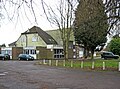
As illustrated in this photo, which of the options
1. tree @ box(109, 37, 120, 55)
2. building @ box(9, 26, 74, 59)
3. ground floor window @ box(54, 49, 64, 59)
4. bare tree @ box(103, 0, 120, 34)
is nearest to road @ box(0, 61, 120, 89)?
bare tree @ box(103, 0, 120, 34)

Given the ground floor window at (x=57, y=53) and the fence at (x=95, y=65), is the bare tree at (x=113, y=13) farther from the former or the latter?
the ground floor window at (x=57, y=53)

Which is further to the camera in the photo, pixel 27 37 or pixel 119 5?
pixel 27 37

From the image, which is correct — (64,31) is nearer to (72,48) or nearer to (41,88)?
(72,48)

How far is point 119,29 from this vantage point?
2453 centimetres

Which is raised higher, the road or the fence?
the fence

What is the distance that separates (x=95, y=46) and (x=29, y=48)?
22463 mm

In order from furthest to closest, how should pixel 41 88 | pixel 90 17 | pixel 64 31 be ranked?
pixel 64 31, pixel 90 17, pixel 41 88

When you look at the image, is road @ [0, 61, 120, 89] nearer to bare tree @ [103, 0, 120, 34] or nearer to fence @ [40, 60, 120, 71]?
bare tree @ [103, 0, 120, 34]

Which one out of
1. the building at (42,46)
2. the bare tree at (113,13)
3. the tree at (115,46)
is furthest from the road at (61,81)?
the tree at (115,46)

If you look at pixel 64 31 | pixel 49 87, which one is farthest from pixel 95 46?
pixel 49 87

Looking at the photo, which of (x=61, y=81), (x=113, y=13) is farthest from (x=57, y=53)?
(x=61, y=81)

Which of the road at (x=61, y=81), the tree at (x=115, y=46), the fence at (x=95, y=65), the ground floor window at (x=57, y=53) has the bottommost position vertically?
the road at (x=61, y=81)

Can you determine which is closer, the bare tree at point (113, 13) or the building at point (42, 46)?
the bare tree at point (113, 13)

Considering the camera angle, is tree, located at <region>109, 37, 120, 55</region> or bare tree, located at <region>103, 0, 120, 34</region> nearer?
bare tree, located at <region>103, 0, 120, 34</region>
